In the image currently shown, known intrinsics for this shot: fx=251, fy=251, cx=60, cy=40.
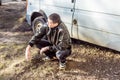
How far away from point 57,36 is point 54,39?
0.41 feet

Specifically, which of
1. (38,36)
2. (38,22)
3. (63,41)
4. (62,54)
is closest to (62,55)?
(62,54)

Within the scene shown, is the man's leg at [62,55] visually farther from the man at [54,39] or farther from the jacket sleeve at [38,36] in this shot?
the jacket sleeve at [38,36]

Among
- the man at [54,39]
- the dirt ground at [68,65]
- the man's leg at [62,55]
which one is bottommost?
the dirt ground at [68,65]

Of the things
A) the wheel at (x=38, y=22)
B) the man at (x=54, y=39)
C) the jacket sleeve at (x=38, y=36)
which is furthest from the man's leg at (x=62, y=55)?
the wheel at (x=38, y=22)

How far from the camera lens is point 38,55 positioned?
231 inches

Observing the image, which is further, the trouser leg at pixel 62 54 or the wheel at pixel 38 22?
the wheel at pixel 38 22

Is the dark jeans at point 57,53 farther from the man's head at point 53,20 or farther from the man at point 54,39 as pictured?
the man's head at point 53,20

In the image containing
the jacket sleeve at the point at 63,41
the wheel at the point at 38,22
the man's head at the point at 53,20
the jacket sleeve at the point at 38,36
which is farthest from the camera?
the wheel at the point at 38,22

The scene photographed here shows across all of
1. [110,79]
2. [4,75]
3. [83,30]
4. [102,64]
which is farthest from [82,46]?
[4,75]

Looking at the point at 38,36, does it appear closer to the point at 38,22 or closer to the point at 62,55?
the point at 62,55

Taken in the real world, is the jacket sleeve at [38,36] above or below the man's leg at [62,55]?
above

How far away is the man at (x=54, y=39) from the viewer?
4836 millimetres

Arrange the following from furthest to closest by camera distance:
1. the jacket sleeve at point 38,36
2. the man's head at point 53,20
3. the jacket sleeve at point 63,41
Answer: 1. the jacket sleeve at point 38,36
2. the jacket sleeve at point 63,41
3. the man's head at point 53,20

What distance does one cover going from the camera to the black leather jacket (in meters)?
4.86
